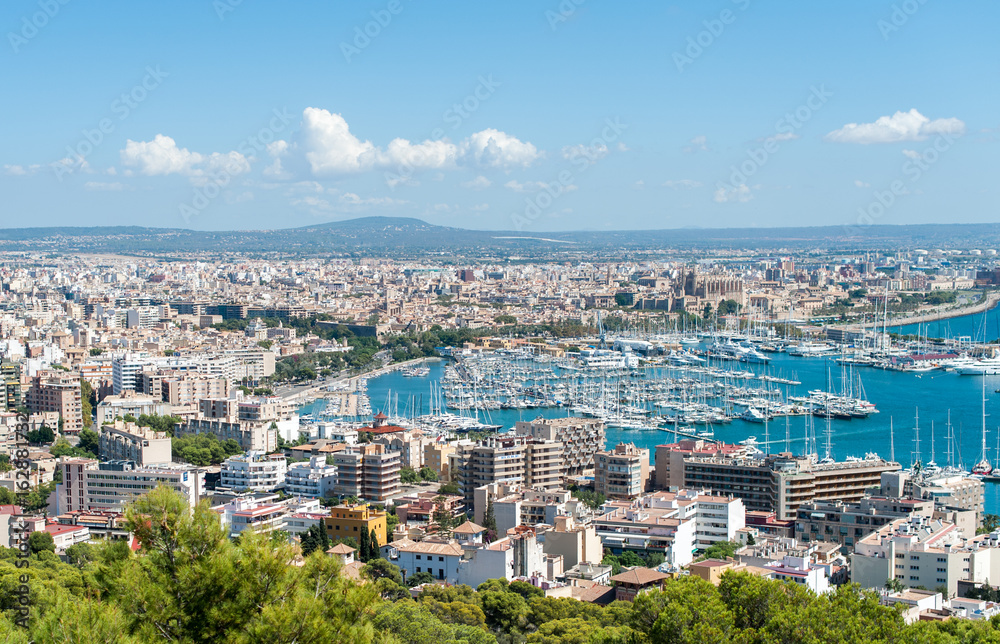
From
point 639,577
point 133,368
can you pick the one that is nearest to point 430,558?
point 639,577

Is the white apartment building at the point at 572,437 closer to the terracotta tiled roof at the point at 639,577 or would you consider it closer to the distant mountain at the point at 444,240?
the terracotta tiled roof at the point at 639,577

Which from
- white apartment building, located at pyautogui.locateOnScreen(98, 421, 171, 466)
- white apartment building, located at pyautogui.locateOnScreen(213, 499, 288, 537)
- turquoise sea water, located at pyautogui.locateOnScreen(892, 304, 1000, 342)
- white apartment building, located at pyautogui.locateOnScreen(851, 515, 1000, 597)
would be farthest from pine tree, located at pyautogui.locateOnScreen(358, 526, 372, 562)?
turquoise sea water, located at pyautogui.locateOnScreen(892, 304, 1000, 342)

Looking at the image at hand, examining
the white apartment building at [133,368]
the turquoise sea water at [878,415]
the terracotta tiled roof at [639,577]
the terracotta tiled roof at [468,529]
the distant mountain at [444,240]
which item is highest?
the distant mountain at [444,240]

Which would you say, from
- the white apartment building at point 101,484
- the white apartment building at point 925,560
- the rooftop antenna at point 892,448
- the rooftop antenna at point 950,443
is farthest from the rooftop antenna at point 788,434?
the white apartment building at point 101,484

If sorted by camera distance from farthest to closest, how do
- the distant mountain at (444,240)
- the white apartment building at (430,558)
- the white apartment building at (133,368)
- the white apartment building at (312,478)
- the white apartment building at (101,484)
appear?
the distant mountain at (444,240) < the white apartment building at (133,368) < the white apartment building at (312,478) < the white apartment building at (101,484) < the white apartment building at (430,558)

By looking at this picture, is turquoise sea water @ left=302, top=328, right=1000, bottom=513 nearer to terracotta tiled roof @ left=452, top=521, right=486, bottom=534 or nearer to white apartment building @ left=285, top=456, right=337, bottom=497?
white apartment building @ left=285, top=456, right=337, bottom=497

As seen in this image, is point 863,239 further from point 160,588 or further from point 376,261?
point 160,588

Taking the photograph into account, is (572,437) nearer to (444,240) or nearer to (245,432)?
(245,432)
